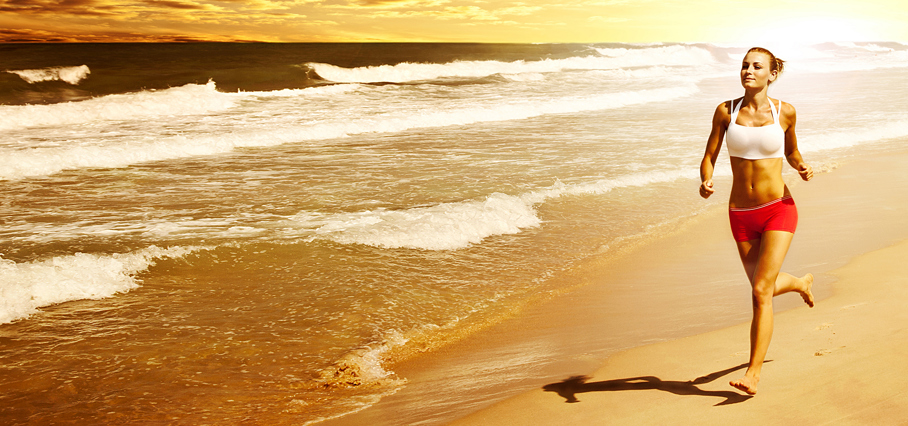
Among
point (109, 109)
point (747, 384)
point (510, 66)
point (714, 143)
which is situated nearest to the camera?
point (747, 384)

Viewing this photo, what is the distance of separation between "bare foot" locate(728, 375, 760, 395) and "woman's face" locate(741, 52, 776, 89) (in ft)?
4.85

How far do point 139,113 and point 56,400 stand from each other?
2064cm

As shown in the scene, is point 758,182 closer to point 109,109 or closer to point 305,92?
point 109,109

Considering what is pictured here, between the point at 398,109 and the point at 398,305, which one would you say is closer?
the point at 398,305

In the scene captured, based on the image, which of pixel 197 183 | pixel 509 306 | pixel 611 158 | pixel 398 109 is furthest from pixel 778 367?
pixel 398 109

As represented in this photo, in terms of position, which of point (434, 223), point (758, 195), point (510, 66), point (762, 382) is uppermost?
point (510, 66)

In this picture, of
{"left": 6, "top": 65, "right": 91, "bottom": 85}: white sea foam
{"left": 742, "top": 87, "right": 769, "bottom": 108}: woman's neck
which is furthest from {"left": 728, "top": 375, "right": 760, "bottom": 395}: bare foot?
{"left": 6, "top": 65, "right": 91, "bottom": 85}: white sea foam

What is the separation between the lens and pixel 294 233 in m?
7.52

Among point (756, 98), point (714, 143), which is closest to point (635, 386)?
point (714, 143)

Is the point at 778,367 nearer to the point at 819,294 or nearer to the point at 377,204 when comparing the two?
the point at 819,294

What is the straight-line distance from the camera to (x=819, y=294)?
515 centimetres

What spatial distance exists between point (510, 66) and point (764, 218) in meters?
43.4

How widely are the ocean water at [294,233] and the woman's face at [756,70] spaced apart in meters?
2.58

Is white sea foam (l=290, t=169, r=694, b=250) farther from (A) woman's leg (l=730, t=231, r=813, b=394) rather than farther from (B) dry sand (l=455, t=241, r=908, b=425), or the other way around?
(A) woman's leg (l=730, t=231, r=813, b=394)
